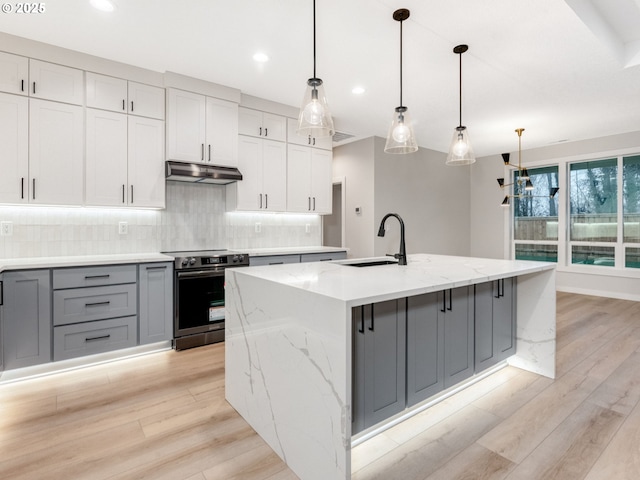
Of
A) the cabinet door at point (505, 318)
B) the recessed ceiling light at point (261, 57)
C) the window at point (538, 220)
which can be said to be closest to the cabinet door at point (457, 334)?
the cabinet door at point (505, 318)

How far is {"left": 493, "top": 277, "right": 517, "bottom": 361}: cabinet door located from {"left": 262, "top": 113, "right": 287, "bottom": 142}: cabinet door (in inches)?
119

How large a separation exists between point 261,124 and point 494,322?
3262 mm

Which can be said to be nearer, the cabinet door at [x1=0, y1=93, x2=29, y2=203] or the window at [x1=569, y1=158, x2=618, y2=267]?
the cabinet door at [x1=0, y1=93, x2=29, y2=203]

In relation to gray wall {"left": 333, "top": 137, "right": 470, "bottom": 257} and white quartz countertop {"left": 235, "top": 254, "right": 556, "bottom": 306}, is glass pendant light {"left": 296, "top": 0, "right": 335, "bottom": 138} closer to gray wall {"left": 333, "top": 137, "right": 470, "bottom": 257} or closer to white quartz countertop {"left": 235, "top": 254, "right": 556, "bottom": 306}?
white quartz countertop {"left": 235, "top": 254, "right": 556, "bottom": 306}

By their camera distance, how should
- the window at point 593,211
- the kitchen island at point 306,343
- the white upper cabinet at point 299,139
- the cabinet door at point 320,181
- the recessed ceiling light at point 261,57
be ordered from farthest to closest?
the window at point 593,211
the cabinet door at point 320,181
the white upper cabinet at point 299,139
the recessed ceiling light at point 261,57
the kitchen island at point 306,343

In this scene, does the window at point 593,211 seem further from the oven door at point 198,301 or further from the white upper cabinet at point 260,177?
the oven door at point 198,301

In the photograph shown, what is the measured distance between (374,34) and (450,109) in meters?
2.07

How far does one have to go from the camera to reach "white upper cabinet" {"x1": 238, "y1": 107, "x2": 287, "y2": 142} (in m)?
4.00

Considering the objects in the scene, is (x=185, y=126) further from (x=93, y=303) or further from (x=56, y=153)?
(x=93, y=303)

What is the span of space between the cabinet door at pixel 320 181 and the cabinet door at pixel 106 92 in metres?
2.25

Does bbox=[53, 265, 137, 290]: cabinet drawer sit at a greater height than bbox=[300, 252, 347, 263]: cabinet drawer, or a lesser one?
lesser

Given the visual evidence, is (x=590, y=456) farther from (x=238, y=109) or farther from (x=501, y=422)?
(x=238, y=109)

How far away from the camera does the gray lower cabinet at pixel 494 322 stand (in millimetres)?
2381

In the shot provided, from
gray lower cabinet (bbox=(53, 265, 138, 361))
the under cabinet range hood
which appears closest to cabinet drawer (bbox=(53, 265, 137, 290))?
gray lower cabinet (bbox=(53, 265, 138, 361))
